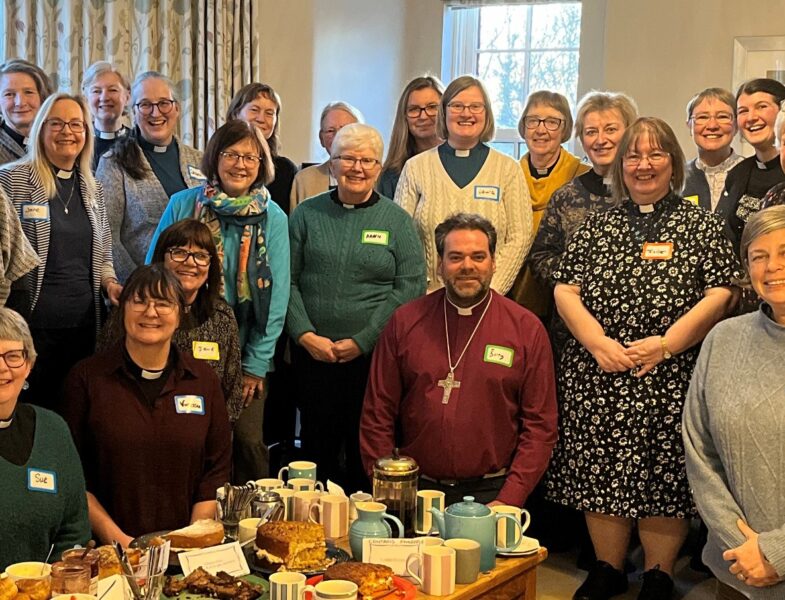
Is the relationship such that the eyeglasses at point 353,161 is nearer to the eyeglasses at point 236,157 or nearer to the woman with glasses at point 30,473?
the eyeglasses at point 236,157

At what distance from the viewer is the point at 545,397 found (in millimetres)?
3111

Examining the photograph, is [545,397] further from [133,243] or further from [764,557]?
[133,243]

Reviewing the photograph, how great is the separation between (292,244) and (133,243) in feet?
2.02

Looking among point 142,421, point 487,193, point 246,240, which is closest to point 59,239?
point 246,240

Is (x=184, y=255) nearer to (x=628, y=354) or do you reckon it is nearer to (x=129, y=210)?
(x=129, y=210)

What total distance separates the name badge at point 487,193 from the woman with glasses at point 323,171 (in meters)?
0.88

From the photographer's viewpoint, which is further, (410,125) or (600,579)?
(410,125)

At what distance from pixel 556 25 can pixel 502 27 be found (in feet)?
1.43

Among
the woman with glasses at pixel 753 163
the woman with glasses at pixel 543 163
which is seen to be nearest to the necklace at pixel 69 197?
the woman with glasses at pixel 543 163

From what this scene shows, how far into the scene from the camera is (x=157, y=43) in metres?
5.46

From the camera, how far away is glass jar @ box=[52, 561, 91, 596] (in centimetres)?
188

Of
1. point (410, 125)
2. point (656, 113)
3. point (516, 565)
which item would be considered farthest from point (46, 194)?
point (656, 113)

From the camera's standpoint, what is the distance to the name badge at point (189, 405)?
276 cm

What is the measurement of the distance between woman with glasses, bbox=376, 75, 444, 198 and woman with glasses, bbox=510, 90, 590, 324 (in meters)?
0.41
